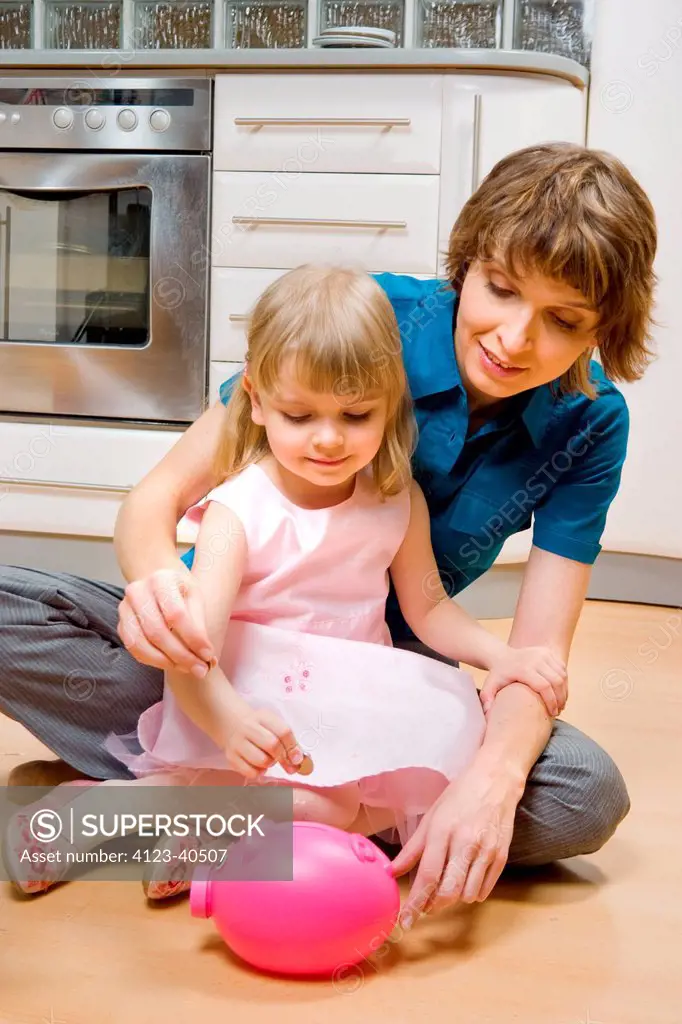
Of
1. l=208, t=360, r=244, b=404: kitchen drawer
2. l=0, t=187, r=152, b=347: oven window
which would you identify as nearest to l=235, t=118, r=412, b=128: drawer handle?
l=0, t=187, r=152, b=347: oven window

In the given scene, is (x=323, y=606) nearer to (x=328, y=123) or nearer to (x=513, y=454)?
(x=513, y=454)

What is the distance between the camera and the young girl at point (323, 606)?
103cm

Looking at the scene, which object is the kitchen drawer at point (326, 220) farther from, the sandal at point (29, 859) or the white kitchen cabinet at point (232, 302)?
the sandal at point (29, 859)

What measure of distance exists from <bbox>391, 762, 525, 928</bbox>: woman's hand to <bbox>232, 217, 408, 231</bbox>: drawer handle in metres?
1.38

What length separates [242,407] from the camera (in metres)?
1.15

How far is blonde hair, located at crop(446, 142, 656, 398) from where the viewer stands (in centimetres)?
101

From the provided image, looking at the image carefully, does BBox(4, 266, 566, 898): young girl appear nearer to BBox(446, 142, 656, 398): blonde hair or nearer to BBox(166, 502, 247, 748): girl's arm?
BBox(166, 502, 247, 748): girl's arm

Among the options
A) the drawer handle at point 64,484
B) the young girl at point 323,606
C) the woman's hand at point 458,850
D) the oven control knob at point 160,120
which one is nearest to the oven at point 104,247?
the oven control knob at point 160,120

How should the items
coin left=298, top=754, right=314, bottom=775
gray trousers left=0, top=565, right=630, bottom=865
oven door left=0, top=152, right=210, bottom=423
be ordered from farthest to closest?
oven door left=0, top=152, right=210, bottom=423, gray trousers left=0, top=565, right=630, bottom=865, coin left=298, top=754, right=314, bottom=775

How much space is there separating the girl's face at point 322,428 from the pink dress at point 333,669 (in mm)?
77

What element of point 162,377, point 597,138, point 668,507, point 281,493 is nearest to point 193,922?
point 281,493

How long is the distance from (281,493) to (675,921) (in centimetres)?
53

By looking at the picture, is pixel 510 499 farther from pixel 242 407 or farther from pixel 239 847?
pixel 239 847

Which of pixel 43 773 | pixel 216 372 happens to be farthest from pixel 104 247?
pixel 43 773
